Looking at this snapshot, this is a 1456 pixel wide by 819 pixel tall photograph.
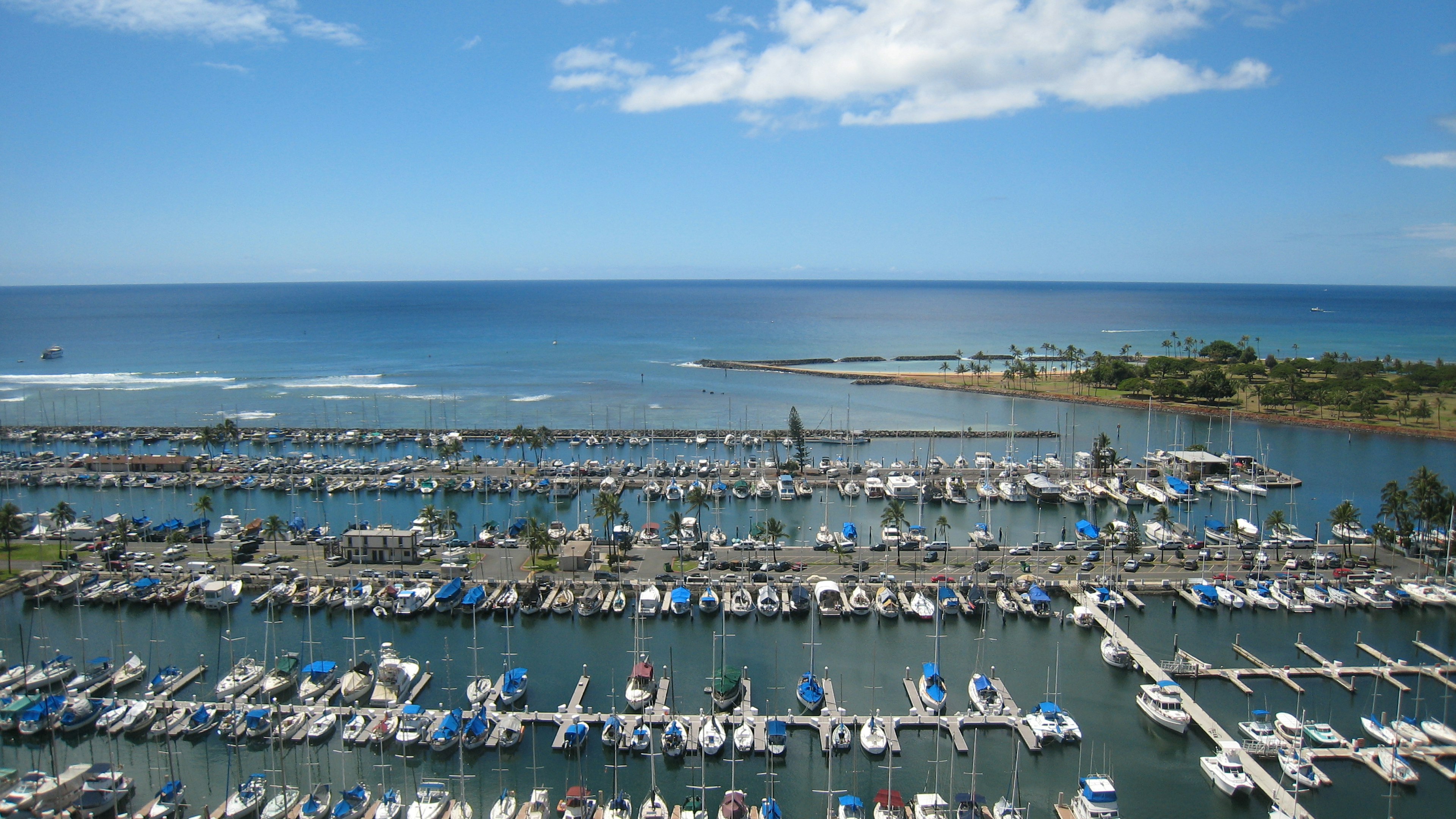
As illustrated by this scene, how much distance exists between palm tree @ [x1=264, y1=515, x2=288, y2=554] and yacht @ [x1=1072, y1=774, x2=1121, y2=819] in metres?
32.9

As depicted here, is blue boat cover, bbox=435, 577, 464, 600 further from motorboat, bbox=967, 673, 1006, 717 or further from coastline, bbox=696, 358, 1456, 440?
coastline, bbox=696, 358, 1456, 440

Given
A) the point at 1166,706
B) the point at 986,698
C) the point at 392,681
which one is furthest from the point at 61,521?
the point at 1166,706

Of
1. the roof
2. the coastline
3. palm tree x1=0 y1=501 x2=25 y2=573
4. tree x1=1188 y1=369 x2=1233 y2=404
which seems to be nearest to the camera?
palm tree x1=0 y1=501 x2=25 y2=573

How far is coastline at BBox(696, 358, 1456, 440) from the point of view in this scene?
61.4 m

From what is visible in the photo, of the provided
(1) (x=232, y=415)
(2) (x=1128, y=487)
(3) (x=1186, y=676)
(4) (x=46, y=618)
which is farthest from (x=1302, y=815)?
(1) (x=232, y=415)

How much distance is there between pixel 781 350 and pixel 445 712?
108 metres

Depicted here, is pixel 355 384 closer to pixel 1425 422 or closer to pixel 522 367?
pixel 522 367

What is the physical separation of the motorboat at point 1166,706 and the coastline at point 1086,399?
50342 millimetres

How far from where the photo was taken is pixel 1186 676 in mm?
24969

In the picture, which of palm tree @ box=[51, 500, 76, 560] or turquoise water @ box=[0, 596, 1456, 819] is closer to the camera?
turquoise water @ box=[0, 596, 1456, 819]

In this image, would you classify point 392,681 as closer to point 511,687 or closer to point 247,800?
point 511,687

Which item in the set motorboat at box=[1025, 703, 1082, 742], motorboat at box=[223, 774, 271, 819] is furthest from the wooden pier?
motorboat at box=[223, 774, 271, 819]

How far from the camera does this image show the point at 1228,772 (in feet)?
64.7

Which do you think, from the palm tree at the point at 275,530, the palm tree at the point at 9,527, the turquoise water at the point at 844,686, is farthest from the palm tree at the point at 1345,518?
the palm tree at the point at 9,527
